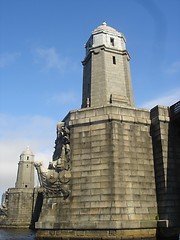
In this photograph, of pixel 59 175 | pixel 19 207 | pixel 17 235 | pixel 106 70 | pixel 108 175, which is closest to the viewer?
pixel 108 175

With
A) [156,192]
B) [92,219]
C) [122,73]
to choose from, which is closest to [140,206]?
[156,192]

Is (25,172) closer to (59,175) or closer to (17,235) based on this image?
(17,235)

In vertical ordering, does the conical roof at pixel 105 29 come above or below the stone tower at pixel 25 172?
above

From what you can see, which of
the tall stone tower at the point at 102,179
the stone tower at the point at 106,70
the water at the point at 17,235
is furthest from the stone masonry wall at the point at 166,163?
the water at the point at 17,235

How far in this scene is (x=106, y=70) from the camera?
22359mm

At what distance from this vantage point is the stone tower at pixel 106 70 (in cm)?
2175

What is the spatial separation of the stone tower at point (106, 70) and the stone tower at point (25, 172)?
42.8 metres

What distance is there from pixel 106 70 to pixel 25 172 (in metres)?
46.2

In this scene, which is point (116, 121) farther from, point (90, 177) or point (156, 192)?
point (156, 192)

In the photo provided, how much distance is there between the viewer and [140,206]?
53.2ft

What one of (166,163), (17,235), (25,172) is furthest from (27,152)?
(166,163)

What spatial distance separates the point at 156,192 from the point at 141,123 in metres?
4.89

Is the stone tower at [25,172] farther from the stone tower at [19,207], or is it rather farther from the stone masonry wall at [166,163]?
the stone masonry wall at [166,163]

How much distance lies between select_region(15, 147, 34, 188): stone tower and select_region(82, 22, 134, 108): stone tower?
42796 mm
